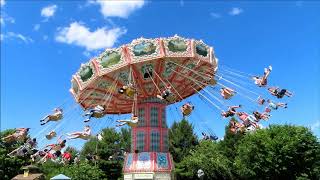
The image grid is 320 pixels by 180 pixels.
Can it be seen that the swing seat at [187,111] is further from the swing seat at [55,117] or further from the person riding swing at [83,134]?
the swing seat at [55,117]

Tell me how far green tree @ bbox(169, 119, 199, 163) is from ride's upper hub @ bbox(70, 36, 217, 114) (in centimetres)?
2635

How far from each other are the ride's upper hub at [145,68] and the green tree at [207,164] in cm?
1945

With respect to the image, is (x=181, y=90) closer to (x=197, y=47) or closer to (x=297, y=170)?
(x=197, y=47)

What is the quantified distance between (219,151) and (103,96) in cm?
2344

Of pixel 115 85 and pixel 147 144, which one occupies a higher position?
pixel 115 85

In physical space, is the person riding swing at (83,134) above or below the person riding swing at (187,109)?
below

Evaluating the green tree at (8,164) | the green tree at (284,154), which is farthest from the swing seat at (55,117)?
the green tree at (8,164)

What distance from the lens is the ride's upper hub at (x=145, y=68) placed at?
2639 cm

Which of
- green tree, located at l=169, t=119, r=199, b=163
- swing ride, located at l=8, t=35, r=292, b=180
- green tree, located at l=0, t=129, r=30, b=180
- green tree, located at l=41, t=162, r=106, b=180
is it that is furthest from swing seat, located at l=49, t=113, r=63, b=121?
green tree, located at l=169, t=119, r=199, b=163

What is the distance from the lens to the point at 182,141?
5841cm

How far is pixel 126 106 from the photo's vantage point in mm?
33406

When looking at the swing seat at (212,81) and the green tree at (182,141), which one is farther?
the green tree at (182,141)

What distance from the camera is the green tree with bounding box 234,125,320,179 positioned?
112ft

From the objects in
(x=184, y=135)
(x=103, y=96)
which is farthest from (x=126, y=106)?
(x=184, y=135)
